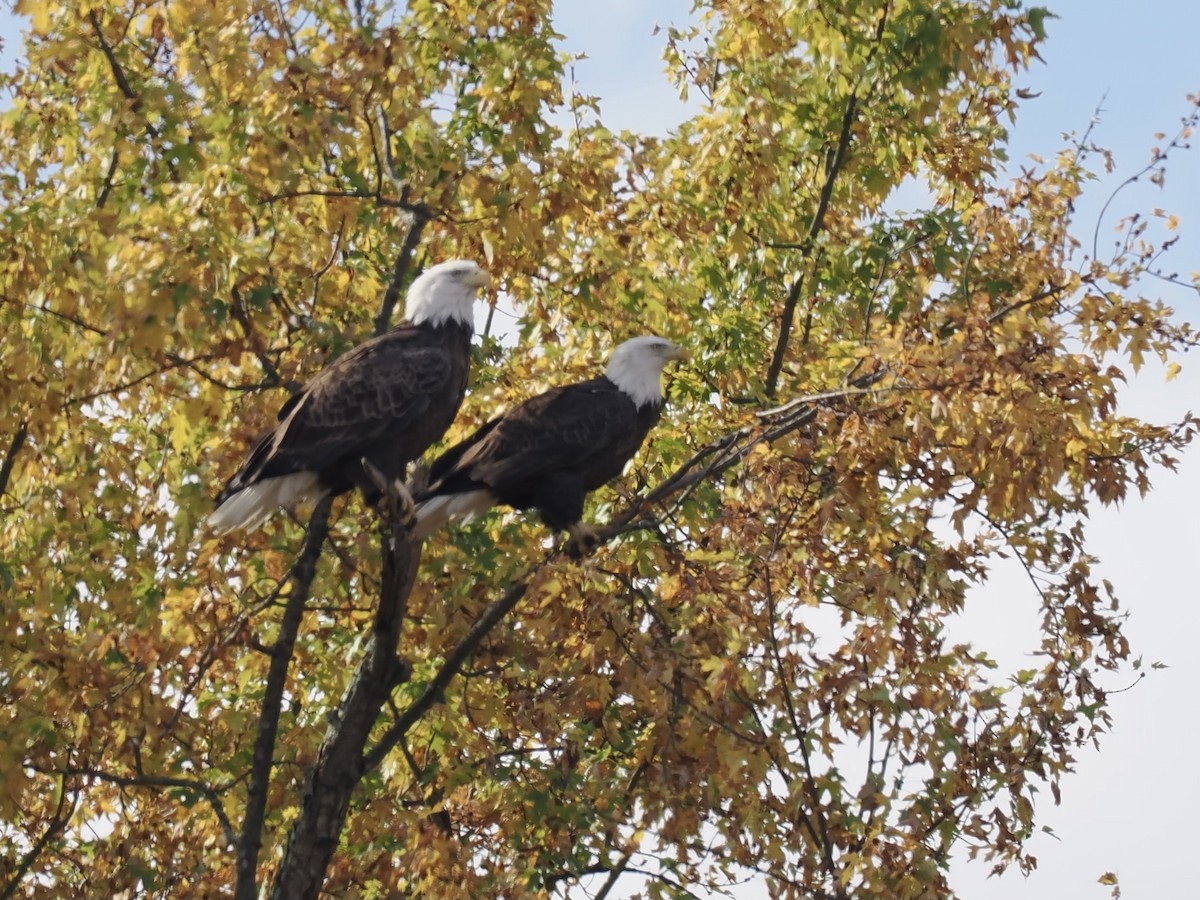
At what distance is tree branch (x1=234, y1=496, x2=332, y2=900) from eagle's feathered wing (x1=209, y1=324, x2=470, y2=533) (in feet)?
1.56

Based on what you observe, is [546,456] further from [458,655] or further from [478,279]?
[458,655]

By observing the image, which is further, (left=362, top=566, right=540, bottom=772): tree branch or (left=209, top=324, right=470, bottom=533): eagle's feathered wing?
(left=209, top=324, right=470, bottom=533): eagle's feathered wing

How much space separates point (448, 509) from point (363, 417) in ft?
2.27

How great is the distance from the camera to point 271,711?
7.50 meters

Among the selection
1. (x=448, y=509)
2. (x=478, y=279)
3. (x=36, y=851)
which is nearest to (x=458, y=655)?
(x=448, y=509)

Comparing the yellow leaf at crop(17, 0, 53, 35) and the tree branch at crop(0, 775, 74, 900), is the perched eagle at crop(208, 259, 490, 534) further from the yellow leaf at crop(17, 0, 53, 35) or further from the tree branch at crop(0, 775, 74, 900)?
the tree branch at crop(0, 775, 74, 900)

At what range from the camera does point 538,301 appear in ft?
29.0

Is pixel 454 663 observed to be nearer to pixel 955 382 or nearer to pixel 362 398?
pixel 362 398

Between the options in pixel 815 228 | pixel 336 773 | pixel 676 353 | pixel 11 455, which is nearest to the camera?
pixel 336 773

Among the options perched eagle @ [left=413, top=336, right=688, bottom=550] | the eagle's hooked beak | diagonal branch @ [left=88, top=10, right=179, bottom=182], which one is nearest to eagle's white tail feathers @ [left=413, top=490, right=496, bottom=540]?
perched eagle @ [left=413, top=336, right=688, bottom=550]

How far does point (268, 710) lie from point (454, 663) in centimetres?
120

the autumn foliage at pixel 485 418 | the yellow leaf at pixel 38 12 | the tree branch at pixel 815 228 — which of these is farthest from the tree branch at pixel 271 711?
the tree branch at pixel 815 228

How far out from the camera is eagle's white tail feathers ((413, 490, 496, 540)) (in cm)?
721

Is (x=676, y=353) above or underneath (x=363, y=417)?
above
